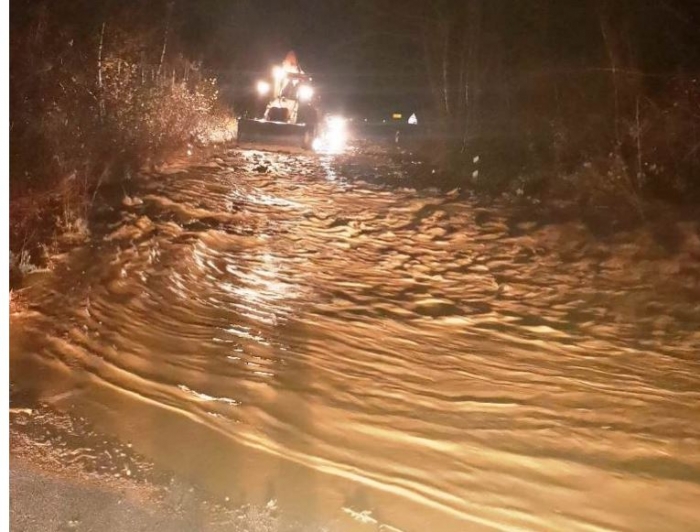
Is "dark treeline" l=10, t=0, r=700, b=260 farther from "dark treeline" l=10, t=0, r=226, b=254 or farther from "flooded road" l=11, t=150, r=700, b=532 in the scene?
"flooded road" l=11, t=150, r=700, b=532

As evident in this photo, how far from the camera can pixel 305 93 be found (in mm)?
23594

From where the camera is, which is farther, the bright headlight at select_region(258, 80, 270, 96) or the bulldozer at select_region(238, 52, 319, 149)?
the bright headlight at select_region(258, 80, 270, 96)

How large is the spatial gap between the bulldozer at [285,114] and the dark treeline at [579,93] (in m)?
4.09

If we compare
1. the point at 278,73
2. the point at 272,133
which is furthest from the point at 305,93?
the point at 272,133

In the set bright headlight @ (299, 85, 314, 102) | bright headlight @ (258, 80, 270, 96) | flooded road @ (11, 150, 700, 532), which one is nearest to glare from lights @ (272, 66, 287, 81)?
bright headlight @ (258, 80, 270, 96)

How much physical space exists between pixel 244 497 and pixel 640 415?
333 cm

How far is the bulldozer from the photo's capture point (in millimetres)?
20547

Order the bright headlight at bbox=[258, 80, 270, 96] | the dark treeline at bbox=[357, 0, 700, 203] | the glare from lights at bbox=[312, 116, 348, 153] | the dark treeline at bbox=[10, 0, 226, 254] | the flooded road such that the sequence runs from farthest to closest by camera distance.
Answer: the glare from lights at bbox=[312, 116, 348, 153] < the bright headlight at bbox=[258, 80, 270, 96] < the dark treeline at bbox=[357, 0, 700, 203] < the dark treeline at bbox=[10, 0, 226, 254] < the flooded road

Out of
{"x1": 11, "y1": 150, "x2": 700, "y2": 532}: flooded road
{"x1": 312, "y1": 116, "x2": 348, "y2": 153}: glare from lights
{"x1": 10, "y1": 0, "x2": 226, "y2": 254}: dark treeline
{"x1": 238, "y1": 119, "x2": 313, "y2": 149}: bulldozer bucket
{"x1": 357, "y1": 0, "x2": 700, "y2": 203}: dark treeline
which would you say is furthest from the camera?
{"x1": 312, "y1": 116, "x2": 348, "y2": 153}: glare from lights

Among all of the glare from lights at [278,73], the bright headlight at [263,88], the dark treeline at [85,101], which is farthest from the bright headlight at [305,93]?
the dark treeline at [85,101]

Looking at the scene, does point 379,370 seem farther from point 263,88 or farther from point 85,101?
point 263,88

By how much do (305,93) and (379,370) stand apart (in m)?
18.7

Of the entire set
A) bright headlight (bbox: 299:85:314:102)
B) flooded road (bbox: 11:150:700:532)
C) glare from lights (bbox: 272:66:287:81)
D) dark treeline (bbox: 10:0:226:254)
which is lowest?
flooded road (bbox: 11:150:700:532)

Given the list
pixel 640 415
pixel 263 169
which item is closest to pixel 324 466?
pixel 640 415
